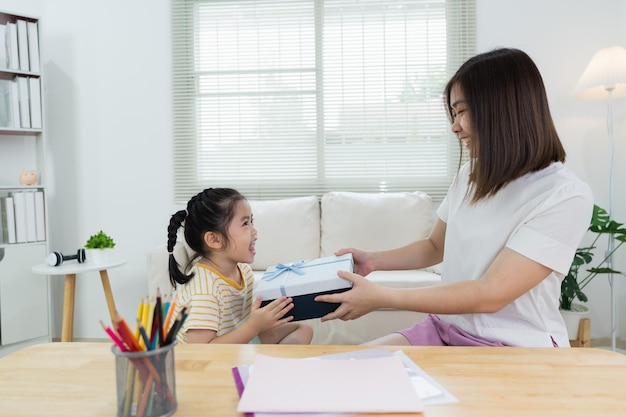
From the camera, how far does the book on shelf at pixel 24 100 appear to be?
2908mm

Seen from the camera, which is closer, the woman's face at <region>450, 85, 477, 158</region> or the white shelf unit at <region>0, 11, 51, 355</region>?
the woman's face at <region>450, 85, 477, 158</region>

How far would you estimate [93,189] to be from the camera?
10.9ft

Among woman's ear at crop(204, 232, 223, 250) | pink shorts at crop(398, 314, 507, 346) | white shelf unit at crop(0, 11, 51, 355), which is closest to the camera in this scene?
pink shorts at crop(398, 314, 507, 346)

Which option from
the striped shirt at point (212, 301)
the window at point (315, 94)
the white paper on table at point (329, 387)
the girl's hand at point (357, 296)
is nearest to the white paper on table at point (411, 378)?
the white paper on table at point (329, 387)

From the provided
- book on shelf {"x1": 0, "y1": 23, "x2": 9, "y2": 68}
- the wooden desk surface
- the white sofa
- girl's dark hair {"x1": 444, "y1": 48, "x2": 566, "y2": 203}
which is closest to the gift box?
the wooden desk surface

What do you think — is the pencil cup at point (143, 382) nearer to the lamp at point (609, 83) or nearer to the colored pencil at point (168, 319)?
the colored pencil at point (168, 319)

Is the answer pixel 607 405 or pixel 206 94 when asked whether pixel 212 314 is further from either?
pixel 206 94

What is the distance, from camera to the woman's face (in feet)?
4.26

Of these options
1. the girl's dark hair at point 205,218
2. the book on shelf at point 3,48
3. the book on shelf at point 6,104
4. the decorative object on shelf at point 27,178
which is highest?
the book on shelf at point 3,48

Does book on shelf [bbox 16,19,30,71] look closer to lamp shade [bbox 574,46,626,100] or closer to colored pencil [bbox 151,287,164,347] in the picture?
colored pencil [bbox 151,287,164,347]

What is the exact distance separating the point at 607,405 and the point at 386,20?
292 cm

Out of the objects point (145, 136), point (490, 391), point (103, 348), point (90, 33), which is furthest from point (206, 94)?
point (490, 391)

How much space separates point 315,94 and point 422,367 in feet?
8.65

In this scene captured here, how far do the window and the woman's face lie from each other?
6.02ft
